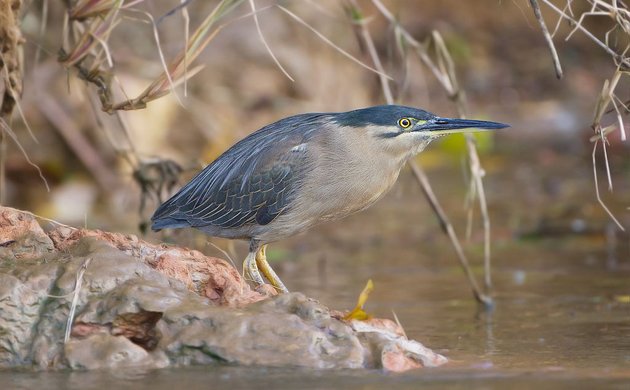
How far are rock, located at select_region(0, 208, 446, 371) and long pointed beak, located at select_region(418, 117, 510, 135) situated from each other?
1.24 meters

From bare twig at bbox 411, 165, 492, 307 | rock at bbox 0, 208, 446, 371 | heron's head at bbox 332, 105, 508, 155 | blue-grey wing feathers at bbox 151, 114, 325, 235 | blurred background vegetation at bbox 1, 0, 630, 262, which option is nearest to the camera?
rock at bbox 0, 208, 446, 371

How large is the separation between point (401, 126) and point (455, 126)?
0.28 m

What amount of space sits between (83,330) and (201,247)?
4396mm

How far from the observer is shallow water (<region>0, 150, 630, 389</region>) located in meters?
4.02

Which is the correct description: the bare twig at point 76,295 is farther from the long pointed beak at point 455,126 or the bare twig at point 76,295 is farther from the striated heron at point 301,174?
the long pointed beak at point 455,126

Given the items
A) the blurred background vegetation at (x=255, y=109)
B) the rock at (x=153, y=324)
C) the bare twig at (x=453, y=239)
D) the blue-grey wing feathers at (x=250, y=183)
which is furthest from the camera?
the blurred background vegetation at (x=255, y=109)

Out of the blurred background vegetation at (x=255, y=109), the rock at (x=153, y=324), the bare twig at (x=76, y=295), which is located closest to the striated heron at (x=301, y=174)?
the rock at (x=153, y=324)

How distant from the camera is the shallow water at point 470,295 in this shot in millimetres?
4023

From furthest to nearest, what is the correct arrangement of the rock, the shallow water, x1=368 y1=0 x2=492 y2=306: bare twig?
x1=368 y1=0 x2=492 y2=306: bare twig, the rock, the shallow water

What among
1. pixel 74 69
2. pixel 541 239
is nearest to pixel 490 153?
pixel 541 239

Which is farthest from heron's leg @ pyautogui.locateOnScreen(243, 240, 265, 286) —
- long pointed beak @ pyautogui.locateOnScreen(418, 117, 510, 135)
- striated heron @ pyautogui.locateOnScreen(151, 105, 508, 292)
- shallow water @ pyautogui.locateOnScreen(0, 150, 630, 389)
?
long pointed beak @ pyautogui.locateOnScreen(418, 117, 510, 135)

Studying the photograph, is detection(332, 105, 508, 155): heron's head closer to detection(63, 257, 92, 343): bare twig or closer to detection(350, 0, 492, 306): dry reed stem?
detection(350, 0, 492, 306): dry reed stem

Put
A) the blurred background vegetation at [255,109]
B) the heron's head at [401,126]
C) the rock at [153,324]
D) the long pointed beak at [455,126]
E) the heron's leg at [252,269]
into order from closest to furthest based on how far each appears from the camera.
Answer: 1. the rock at [153,324]
2. the long pointed beak at [455,126]
3. the heron's head at [401,126]
4. the heron's leg at [252,269]
5. the blurred background vegetation at [255,109]

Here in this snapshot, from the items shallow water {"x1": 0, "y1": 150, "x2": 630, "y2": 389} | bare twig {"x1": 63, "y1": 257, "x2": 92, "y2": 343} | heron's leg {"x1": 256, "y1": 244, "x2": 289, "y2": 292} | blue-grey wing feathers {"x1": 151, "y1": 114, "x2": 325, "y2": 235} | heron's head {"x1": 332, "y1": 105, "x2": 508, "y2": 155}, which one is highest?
heron's head {"x1": 332, "y1": 105, "x2": 508, "y2": 155}
